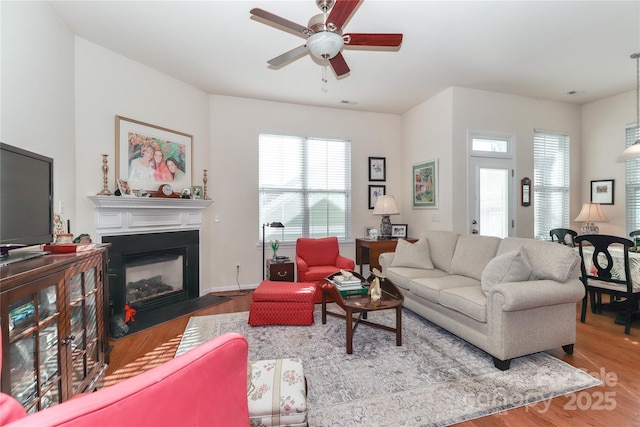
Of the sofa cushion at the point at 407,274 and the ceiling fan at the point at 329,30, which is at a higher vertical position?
the ceiling fan at the point at 329,30

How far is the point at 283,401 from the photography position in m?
1.31

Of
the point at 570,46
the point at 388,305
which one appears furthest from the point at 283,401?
the point at 570,46

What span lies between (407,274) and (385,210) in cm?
157

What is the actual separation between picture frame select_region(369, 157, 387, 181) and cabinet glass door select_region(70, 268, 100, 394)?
4.26 meters

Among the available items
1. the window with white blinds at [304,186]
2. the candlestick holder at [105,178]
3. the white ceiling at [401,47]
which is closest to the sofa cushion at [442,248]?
the window with white blinds at [304,186]

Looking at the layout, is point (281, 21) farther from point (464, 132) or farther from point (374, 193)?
point (374, 193)

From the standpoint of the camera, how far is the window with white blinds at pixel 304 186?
481 centimetres

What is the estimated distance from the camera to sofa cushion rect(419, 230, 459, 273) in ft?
11.7

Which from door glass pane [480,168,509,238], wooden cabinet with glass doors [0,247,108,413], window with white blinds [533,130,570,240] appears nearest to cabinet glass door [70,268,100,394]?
wooden cabinet with glass doors [0,247,108,413]

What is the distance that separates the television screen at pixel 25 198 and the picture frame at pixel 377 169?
4.34 meters

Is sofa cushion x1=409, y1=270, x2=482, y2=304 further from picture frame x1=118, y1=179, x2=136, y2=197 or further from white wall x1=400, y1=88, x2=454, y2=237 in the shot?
picture frame x1=118, y1=179, x2=136, y2=197

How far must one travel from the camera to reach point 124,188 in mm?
3328

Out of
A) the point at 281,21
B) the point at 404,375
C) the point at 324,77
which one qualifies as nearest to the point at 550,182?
the point at 324,77

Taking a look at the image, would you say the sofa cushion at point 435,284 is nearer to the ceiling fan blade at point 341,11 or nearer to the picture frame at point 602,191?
the ceiling fan blade at point 341,11
